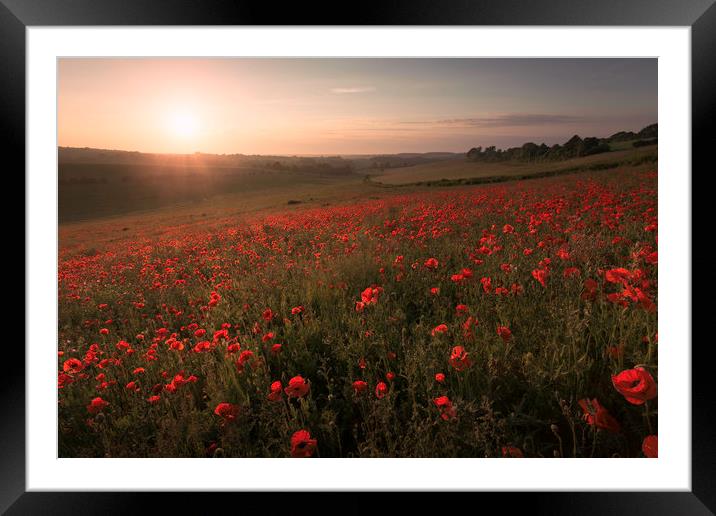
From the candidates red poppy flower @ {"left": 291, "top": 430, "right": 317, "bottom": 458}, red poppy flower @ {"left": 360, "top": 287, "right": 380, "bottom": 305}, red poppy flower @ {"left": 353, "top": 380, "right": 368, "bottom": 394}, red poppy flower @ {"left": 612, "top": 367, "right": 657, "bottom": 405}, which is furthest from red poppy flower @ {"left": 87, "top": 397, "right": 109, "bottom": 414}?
red poppy flower @ {"left": 612, "top": 367, "right": 657, "bottom": 405}

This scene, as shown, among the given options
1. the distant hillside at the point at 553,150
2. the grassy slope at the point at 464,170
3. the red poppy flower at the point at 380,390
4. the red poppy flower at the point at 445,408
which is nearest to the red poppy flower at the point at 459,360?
the red poppy flower at the point at 445,408

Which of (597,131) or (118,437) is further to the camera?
(597,131)

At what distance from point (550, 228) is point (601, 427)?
1643 mm

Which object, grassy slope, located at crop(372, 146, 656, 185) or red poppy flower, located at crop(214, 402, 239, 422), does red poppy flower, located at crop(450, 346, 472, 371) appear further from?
grassy slope, located at crop(372, 146, 656, 185)

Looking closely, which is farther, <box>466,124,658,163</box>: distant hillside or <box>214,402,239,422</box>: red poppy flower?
<box>466,124,658,163</box>: distant hillside

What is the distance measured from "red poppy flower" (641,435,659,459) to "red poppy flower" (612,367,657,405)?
13.2 inches

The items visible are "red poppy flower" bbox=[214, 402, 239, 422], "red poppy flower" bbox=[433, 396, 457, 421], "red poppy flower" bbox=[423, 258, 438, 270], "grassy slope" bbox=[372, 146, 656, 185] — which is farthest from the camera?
"grassy slope" bbox=[372, 146, 656, 185]

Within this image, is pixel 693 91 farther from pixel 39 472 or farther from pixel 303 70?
pixel 39 472

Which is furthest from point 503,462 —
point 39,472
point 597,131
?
point 597,131

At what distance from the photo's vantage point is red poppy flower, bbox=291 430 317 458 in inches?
67.3

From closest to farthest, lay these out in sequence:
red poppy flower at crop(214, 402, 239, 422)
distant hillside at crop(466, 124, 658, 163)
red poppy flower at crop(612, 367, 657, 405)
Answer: red poppy flower at crop(612, 367, 657, 405) < red poppy flower at crop(214, 402, 239, 422) < distant hillside at crop(466, 124, 658, 163)

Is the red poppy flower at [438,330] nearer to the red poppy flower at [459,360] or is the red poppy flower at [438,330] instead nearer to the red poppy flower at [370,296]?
the red poppy flower at [459,360]

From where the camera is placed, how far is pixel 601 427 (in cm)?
164

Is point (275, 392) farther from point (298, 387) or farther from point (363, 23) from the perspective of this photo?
point (363, 23)
